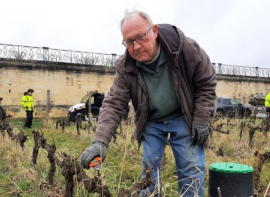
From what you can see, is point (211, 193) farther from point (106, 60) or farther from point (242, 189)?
point (106, 60)

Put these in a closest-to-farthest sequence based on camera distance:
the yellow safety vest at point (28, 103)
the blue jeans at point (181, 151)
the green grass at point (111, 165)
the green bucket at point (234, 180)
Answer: the green bucket at point (234, 180) < the blue jeans at point (181, 151) < the green grass at point (111, 165) < the yellow safety vest at point (28, 103)

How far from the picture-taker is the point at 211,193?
2.69 m

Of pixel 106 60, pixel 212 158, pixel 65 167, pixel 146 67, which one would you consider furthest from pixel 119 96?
pixel 106 60

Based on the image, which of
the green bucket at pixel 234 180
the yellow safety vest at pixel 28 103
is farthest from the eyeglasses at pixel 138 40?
the yellow safety vest at pixel 28 103

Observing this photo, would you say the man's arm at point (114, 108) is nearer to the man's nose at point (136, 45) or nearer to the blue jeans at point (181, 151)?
the blue jeans at point (181, 151)

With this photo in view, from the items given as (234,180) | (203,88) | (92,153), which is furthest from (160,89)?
(234,180)

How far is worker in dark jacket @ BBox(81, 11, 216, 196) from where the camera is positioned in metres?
2.56

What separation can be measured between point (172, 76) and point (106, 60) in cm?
1988

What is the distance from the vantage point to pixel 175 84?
8.52ft

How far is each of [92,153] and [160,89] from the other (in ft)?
2.75

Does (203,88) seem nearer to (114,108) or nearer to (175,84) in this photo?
(175,84)

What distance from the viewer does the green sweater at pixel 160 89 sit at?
2641 millimetres

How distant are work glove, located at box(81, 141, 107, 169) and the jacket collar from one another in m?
0.71

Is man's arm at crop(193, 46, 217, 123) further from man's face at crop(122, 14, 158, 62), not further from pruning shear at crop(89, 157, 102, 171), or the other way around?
pruning shear at crop(89, 157, 102, 171)
